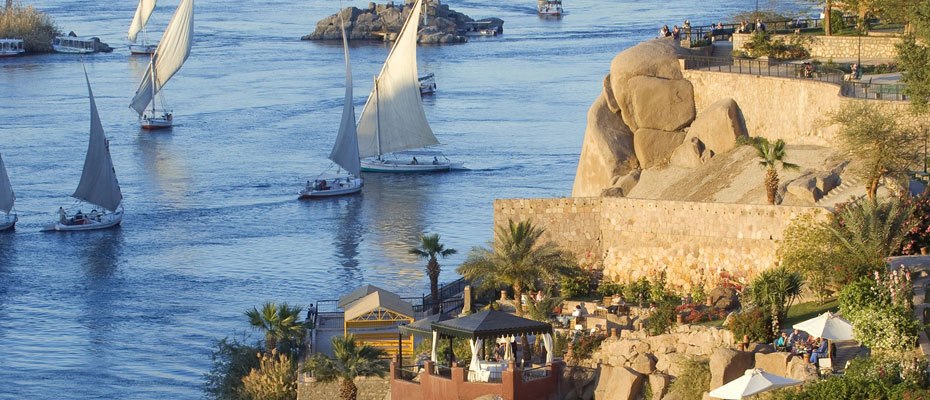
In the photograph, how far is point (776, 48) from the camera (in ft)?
217

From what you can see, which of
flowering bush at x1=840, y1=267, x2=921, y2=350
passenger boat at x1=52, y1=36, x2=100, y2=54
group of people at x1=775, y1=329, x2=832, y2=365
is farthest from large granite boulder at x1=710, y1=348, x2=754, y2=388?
passenger boat at x1=52, y1=36, x2=100, y2=54

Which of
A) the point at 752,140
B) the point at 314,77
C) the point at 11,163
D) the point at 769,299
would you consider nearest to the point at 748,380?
the point at 769,299

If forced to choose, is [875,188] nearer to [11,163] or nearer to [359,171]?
[359,171]

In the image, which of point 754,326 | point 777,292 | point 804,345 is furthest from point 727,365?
point 777,292

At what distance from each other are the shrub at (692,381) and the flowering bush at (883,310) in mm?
3013

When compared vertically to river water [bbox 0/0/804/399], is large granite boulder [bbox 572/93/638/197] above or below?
above

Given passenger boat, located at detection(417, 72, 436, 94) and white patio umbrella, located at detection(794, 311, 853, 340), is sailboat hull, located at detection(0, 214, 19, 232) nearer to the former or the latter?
passenger boat, located at detection(417, 72, 436, 94)

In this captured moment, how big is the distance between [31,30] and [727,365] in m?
152

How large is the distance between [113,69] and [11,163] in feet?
190

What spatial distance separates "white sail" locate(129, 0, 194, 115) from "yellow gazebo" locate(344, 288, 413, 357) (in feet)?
264

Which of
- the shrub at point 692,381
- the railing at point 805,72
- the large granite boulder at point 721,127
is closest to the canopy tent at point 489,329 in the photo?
the shrub at point 692,381

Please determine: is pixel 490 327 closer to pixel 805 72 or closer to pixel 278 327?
pixel 278 327

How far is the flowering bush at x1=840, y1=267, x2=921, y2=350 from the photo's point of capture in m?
36.5

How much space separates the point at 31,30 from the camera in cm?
18088
